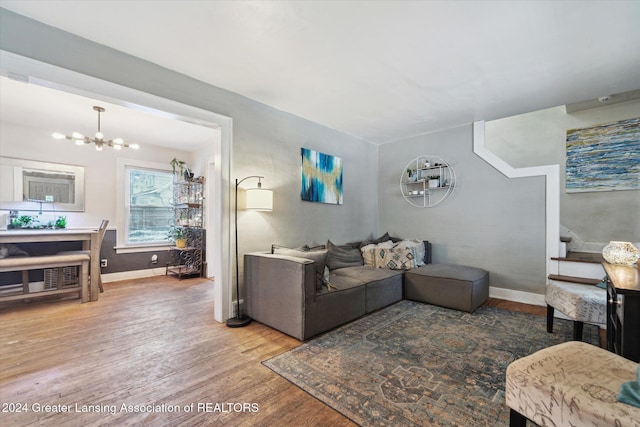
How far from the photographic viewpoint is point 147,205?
17.6ft

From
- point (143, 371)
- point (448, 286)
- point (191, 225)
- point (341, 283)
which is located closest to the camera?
point (143, 371)

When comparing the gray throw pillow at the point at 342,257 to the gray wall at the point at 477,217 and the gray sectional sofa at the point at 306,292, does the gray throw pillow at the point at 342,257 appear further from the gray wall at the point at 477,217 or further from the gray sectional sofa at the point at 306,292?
the gray wall at the point at 477,217

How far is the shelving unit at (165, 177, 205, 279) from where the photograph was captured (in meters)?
5.17

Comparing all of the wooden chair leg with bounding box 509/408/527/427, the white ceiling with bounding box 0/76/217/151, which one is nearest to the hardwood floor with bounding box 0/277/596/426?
the wooden chair leg with bounding box 509/408/527/427

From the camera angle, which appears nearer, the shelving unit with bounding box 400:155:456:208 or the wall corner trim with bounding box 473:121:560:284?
the wall corner trim with bounding box 473:121:560:284

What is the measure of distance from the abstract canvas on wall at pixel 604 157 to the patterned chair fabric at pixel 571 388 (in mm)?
4108

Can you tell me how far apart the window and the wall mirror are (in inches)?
28.0

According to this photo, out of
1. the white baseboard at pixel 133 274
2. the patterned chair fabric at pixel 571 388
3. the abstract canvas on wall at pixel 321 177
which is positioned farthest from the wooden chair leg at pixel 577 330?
the white baseboard at pixel 133 274

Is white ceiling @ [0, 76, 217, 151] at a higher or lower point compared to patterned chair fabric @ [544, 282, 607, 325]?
higher

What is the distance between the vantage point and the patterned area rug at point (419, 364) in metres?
1.58

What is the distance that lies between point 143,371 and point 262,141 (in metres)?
2.56

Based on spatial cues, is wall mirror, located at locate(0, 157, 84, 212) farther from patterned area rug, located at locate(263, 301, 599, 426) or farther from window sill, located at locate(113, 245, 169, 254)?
patterned area rug, located at locate(263, 301, 599, 426)

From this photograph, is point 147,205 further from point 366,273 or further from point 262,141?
point 366,273

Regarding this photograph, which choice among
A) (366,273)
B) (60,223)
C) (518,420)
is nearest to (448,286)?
(366,273)
